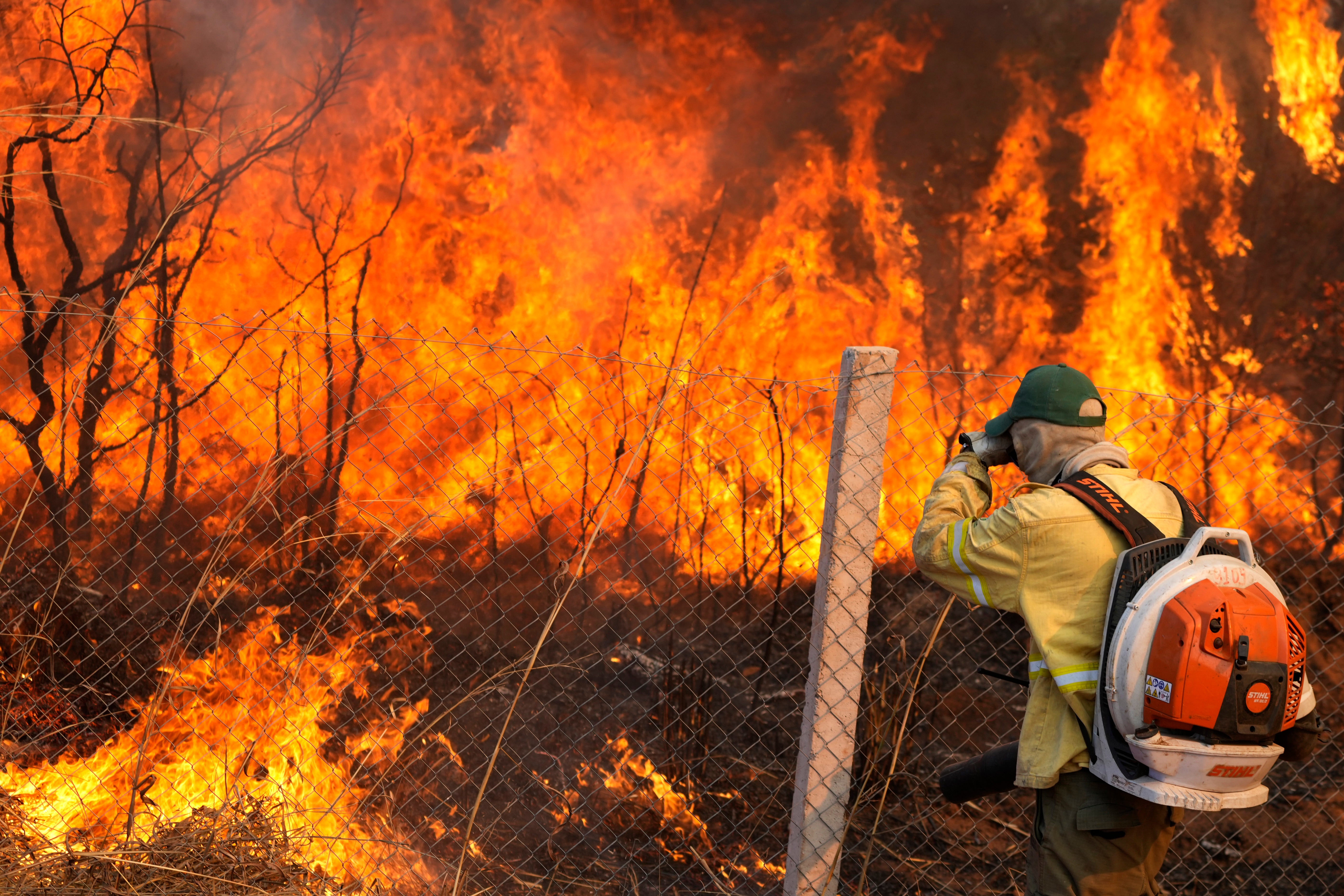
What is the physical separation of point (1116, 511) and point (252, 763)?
12.8 feet

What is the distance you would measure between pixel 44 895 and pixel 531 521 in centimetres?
337

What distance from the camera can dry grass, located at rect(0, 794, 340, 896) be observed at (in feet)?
7.72

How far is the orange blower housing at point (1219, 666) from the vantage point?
1.82 m

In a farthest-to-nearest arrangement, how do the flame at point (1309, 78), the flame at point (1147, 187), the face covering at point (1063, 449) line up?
the flame at point (1309, 78) → the flame at point (1147, 187) → the face covering at point (1063, 449)

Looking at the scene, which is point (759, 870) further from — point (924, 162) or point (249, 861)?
point (924, 162)

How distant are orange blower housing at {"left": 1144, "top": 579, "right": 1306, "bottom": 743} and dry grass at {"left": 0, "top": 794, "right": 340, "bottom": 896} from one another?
2254 mm

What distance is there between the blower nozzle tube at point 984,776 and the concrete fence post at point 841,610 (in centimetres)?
29

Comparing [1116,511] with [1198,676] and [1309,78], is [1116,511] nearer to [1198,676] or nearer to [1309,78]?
[1198,676]

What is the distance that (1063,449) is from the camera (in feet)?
7.39

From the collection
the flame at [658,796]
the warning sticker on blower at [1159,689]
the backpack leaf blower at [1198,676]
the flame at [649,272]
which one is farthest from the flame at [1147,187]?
the warning sticker on blower at [1159,689]

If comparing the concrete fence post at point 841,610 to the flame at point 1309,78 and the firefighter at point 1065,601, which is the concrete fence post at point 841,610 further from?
the flame at point 1309,78

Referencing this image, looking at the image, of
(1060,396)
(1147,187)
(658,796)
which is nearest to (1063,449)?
(1060,396)

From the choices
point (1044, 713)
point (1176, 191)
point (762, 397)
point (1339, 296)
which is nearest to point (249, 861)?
point (1044, 713)

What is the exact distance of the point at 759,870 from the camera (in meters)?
4.26
